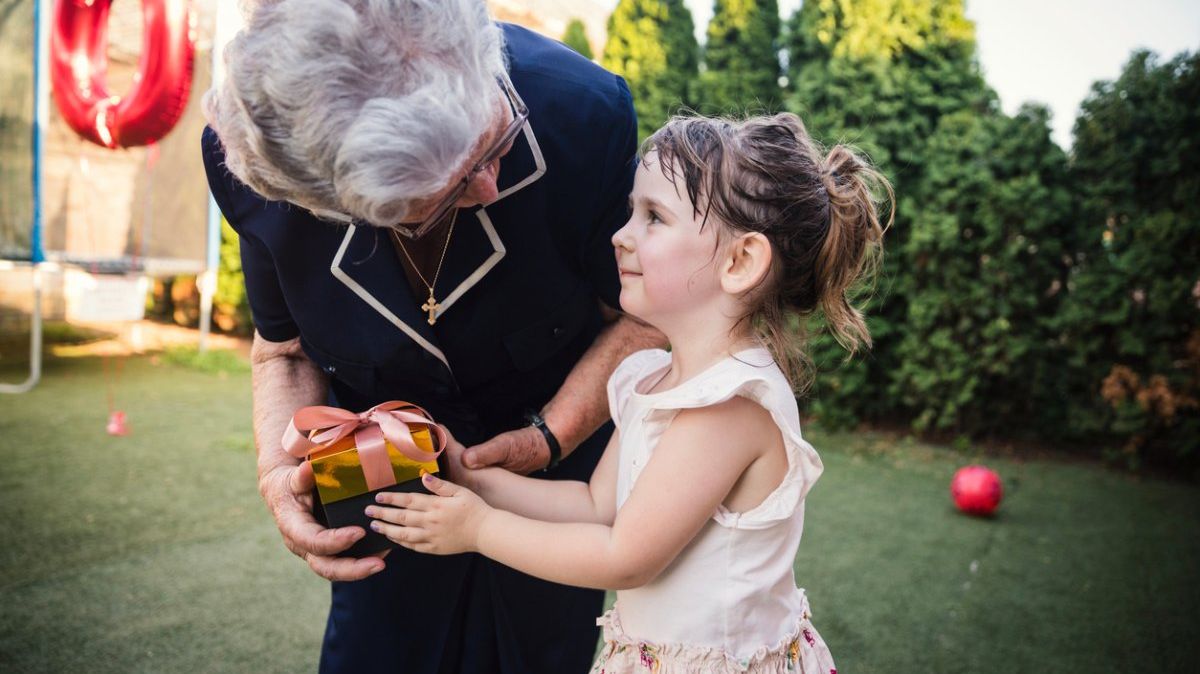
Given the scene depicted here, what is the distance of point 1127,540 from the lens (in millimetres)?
4070

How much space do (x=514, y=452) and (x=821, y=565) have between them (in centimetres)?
251

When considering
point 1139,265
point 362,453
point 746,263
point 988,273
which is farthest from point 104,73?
point 1139,265

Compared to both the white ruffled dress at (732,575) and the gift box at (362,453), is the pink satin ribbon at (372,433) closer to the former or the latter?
the gift box at (362,453)

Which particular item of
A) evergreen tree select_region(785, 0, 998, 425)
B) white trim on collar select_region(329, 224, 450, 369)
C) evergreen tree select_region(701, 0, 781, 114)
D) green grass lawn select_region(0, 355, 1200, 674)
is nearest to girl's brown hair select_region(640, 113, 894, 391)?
white trim on collar select_region(329, 224, 450, 369)

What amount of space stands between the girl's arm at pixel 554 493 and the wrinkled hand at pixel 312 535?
0.24 m

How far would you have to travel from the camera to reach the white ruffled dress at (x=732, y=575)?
1.37 meters

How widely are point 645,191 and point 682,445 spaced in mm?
475

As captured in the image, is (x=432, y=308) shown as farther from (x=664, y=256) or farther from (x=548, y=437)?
(x=664, y=256)

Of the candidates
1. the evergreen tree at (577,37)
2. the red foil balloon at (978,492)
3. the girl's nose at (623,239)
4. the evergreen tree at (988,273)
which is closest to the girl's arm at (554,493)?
the girl's nose at (623,239)

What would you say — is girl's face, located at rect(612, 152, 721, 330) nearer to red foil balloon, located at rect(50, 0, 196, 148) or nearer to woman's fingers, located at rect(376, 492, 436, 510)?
woman's fingers, located at rect(376, 492, 436, 510)

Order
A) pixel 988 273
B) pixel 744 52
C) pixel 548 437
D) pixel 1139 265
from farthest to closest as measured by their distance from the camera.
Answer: pixel 744 52
pixel 988 273
pixel 1139 265
pixel 548 437

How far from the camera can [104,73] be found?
19.4ft

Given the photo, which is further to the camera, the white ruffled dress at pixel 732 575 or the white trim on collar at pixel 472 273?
the white trim on collar at pixel 472 273

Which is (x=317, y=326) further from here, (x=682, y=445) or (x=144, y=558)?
(x=144, y=558)
